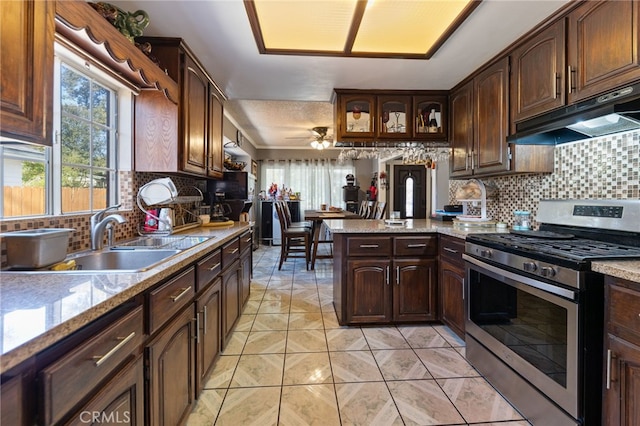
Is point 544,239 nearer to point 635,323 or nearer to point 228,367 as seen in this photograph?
point 635,323

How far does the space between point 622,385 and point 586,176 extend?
1.33m

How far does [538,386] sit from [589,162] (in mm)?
1423

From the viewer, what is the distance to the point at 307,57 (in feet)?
7.58

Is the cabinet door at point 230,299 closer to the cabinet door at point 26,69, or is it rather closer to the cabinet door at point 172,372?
the cabinet door at point 172,372

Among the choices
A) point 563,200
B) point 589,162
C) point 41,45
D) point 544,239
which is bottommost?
point 544,239

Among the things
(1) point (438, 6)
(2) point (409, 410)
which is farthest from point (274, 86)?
(2) point (409, 410)

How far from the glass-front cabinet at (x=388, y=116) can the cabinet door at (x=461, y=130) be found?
12 centimetres

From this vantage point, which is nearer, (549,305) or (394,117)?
(549,305)

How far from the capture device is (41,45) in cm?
94

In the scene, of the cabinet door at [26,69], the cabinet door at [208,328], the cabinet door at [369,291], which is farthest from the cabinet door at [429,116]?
the cabinet door at [26,69]

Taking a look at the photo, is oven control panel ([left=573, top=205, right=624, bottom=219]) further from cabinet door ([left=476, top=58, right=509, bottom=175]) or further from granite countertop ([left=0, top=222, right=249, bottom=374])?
granite countertop ([left=0, top=222, right=249, bottom=374])

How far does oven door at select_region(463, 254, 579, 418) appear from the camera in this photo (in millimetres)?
1273

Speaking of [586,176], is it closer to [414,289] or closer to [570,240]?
[570,240]

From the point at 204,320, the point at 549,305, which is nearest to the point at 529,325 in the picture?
the point at 549,305
